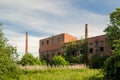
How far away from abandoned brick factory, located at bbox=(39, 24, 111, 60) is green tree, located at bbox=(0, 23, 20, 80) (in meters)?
39.2

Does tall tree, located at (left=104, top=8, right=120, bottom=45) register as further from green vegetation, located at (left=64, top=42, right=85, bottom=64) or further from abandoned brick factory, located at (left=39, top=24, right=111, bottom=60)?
green vegetation, located at (left=64, top=42, right=85, bottom=64)

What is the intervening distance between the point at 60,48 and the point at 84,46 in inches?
433

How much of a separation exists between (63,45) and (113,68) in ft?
184

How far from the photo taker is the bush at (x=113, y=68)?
21147 mm

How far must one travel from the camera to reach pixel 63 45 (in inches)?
3056

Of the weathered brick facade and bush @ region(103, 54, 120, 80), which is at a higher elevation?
the weathered brick facade

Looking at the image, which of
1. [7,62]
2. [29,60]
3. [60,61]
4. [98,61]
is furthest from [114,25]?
[7,62]

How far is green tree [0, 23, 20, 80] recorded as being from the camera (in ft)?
77.7

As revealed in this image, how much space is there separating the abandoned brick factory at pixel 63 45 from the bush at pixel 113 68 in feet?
134

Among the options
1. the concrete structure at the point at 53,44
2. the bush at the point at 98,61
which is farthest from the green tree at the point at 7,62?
the concrete structure at the point at 53,44

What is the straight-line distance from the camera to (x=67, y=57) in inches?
2731

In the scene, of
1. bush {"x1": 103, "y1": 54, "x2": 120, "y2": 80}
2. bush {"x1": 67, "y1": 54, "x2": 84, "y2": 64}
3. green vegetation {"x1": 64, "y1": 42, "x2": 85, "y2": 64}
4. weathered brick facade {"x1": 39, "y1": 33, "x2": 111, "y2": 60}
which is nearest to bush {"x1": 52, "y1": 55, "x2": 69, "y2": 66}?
bush {"x1": 67, "y1": 54, "x2": 84, "y2": 64}

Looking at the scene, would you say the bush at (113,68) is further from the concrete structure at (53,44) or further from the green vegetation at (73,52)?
the concrete structure at (53,44)

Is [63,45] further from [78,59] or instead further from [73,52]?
[78,59]
